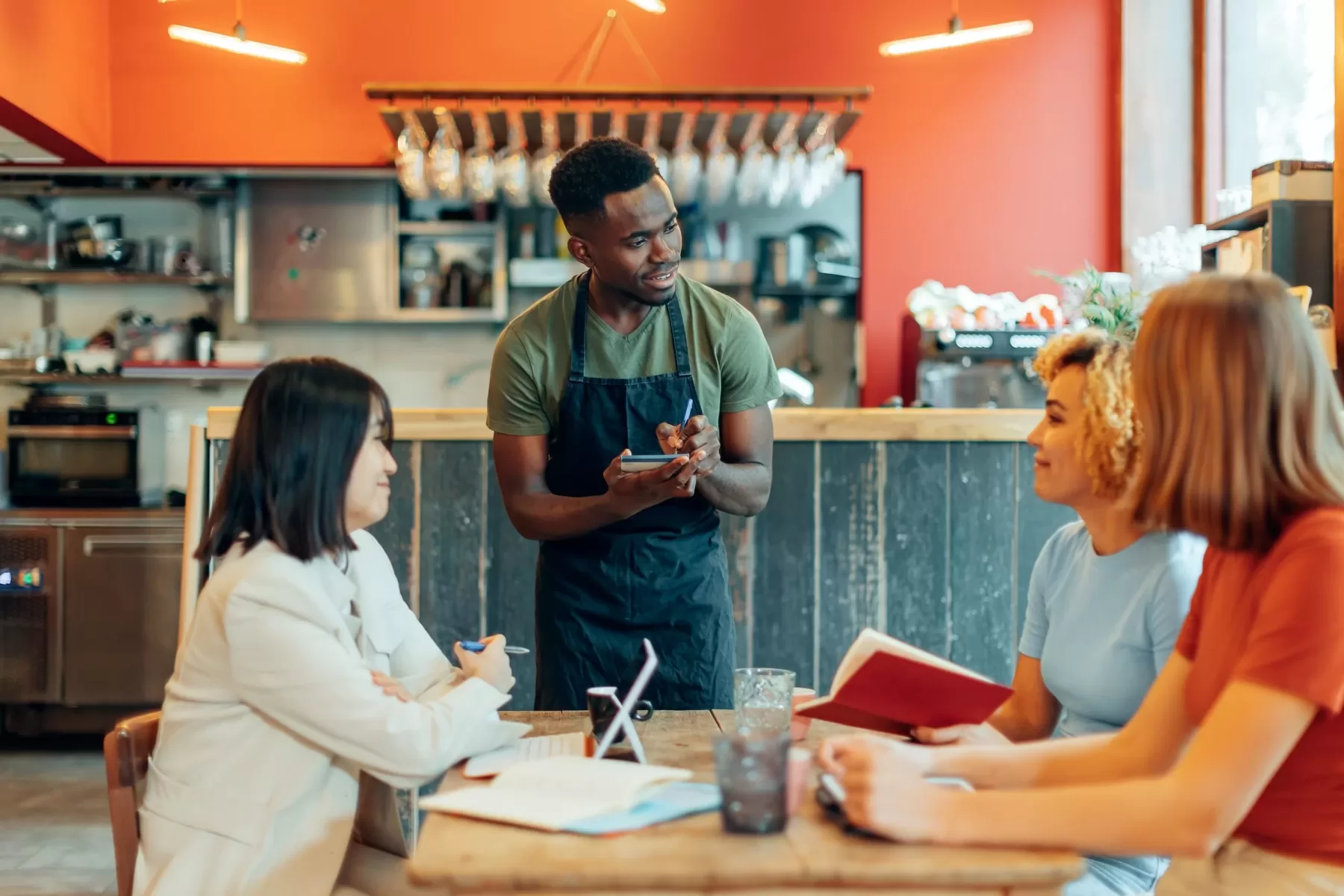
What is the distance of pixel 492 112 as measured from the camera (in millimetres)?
4832

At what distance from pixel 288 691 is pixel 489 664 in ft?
0.95

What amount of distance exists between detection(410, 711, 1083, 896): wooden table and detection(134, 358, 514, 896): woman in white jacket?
31 centimetres

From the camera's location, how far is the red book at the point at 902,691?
1.43m

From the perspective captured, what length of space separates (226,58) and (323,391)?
4809mm

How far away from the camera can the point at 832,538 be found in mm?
3602

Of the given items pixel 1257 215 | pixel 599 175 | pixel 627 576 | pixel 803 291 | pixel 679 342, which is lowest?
pixel 627 576

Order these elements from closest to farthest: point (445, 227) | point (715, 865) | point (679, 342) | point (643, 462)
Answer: point (715, 865)
point (643, 462)
point (679, 342)
point (445, 227)

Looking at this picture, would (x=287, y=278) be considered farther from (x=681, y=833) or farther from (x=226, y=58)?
(x=681, y=833)

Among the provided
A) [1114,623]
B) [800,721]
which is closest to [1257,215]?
[1114,623]

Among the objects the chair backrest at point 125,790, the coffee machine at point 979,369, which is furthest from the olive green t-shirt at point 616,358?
the coffee machine at point 979,369

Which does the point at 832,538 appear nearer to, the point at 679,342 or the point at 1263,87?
the point at 679,342

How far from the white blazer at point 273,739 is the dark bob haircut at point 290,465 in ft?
0.13

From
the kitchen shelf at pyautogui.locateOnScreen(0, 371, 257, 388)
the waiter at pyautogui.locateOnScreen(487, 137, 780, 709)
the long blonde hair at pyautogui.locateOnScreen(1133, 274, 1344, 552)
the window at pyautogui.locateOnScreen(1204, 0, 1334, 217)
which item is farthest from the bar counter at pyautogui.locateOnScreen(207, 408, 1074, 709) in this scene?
the kitchen shelf at pyautogui.locateOnScreen(0, 371, 257, 388)

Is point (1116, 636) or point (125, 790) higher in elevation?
point (1116, 636)
